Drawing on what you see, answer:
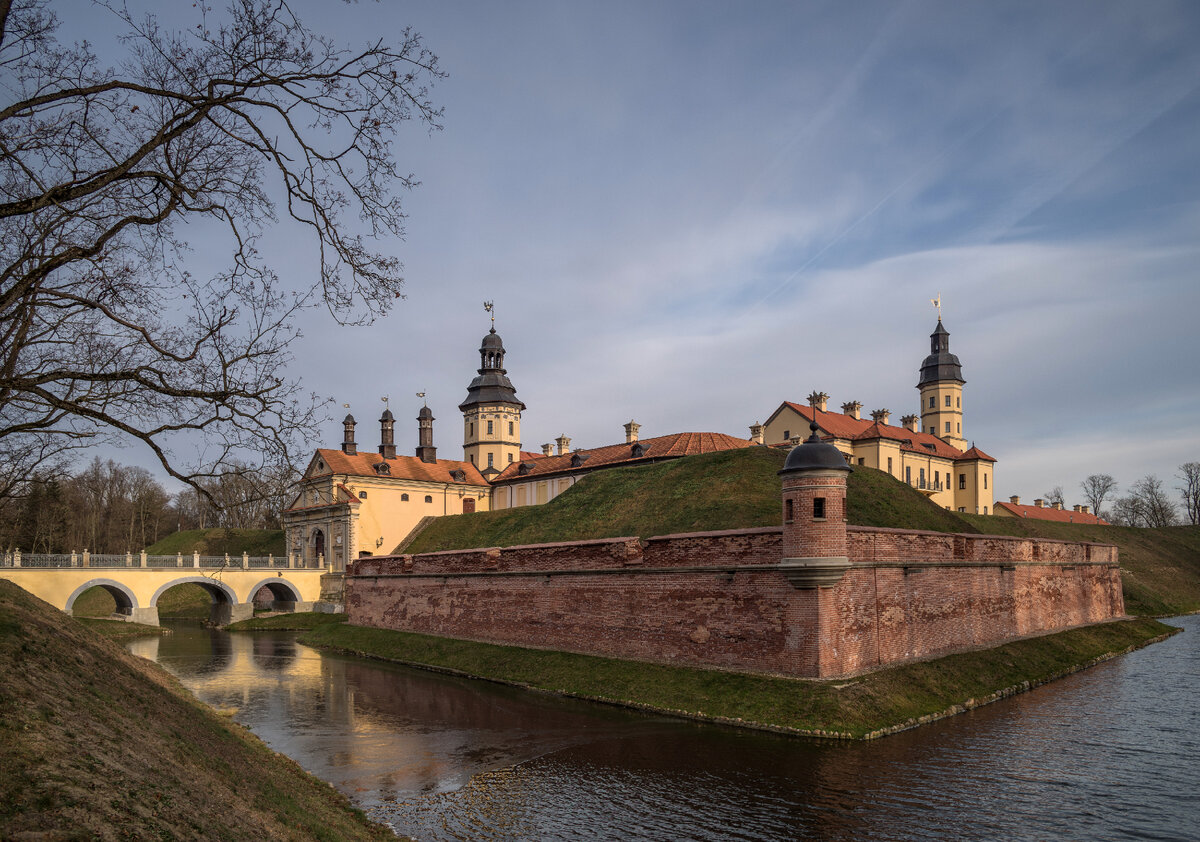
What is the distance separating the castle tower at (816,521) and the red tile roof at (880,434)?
38745 mm

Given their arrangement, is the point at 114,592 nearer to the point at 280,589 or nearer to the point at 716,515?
the point at 280,589

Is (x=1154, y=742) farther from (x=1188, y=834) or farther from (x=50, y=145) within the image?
(x=50, y=145)

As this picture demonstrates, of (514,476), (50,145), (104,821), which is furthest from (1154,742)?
(514,476)

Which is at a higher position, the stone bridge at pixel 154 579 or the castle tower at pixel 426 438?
the castle tower at pixel 426 438

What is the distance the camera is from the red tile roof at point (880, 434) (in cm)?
6206

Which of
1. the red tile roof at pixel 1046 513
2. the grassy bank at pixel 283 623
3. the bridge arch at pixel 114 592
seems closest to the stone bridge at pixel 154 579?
the bridge arch at pixel 114 592

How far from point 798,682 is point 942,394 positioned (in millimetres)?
64807

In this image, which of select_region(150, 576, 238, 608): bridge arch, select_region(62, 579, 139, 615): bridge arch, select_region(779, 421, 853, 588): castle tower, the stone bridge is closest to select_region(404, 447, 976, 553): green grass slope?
select_region(779, 421, 853, 588): castle tower

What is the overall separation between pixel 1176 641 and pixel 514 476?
45988 mm

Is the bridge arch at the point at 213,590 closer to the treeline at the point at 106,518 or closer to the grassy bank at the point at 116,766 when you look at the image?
the treeline at the point at 106,518

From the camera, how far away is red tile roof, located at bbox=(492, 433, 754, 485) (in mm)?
53781

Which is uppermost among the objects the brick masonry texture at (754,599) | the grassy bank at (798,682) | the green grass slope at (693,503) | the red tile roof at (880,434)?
the red tile roof at (880,434)

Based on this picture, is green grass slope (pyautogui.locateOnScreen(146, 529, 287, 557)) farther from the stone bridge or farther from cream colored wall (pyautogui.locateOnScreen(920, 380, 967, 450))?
cream colored wall (pyautogui.locateOnScreen(920, 380, 967, 450))

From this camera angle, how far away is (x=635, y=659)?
23219 millimetres
